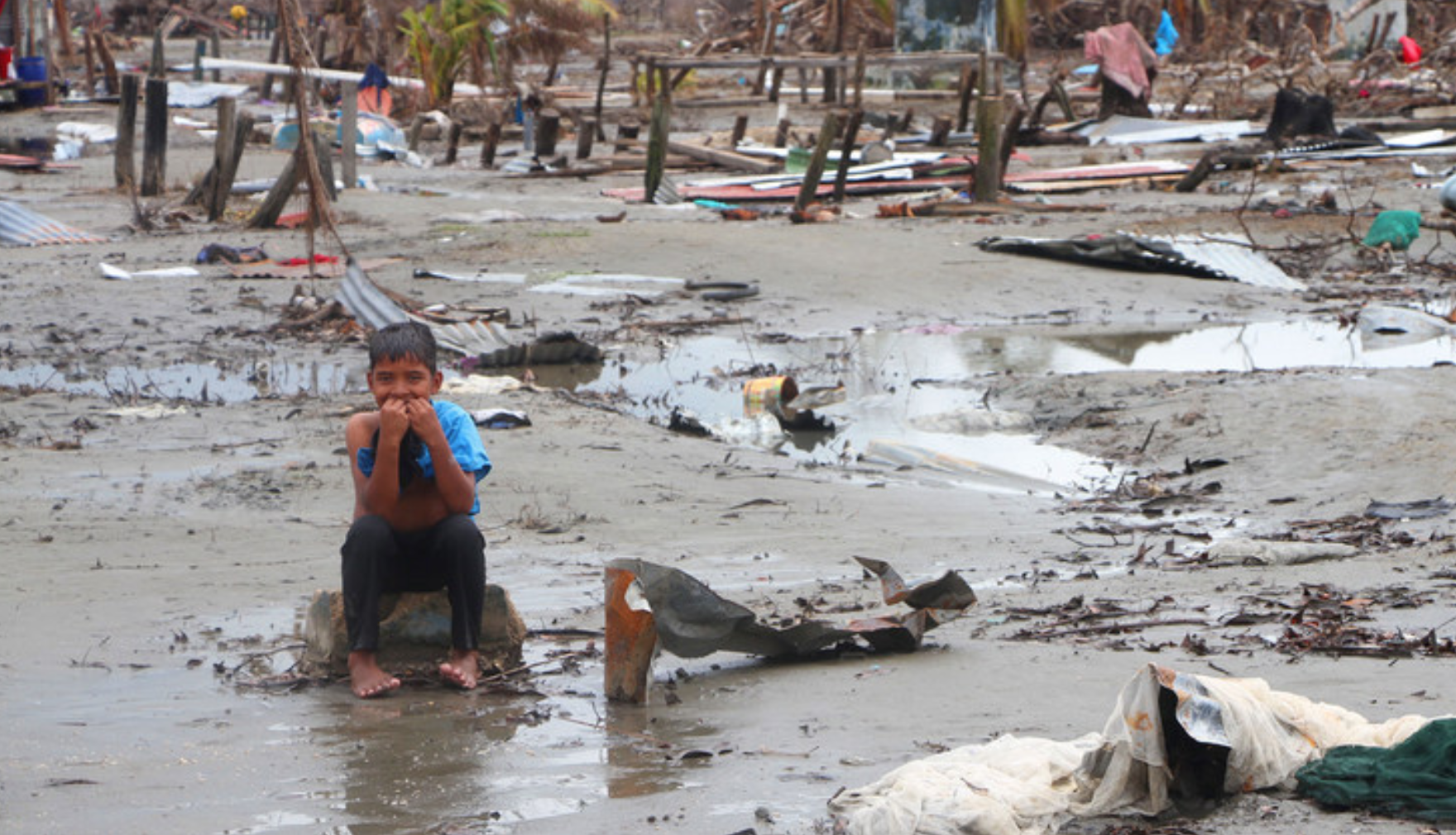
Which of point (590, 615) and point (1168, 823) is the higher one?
point (1168, 823)

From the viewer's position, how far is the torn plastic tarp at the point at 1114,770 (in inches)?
124

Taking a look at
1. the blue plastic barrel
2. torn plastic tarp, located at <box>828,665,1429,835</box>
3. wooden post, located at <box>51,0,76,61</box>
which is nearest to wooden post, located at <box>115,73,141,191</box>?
the blue plastic barrel

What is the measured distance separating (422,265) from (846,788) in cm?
1116

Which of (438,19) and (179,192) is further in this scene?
(438,19)

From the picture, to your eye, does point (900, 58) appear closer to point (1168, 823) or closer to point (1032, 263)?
point (1032, 263)

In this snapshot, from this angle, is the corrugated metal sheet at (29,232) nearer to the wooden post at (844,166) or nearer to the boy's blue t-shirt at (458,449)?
the wooden post at (844,166)

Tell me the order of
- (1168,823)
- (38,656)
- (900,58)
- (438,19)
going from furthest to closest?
(438,19)
(900,58)
(38,656)
(1168,823)

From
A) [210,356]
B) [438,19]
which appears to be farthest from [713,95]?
[210,356]

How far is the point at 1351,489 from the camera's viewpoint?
7.29 meters

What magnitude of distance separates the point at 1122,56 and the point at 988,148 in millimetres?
10613

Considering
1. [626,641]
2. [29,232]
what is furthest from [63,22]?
[626,641]

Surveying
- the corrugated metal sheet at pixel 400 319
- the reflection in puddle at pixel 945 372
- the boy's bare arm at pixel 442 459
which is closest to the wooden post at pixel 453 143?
the corrugated metal sheet at pixel 400 319

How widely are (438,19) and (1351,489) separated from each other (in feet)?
85.4

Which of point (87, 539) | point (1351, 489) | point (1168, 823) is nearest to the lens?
point (1168, 823)
